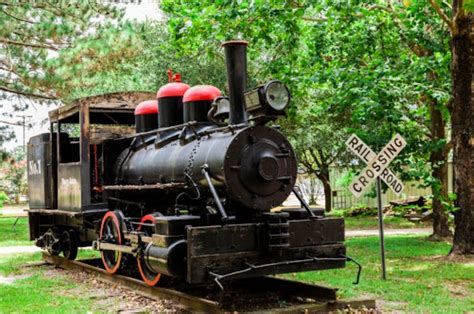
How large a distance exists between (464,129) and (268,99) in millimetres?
5560

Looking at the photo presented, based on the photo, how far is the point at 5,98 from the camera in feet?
75.7

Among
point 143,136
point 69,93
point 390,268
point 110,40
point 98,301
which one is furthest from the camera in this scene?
point 69,93

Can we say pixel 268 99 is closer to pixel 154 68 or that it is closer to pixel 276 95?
pixel 276 95

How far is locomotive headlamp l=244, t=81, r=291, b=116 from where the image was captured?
706 centimetres

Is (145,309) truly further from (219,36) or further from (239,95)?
(219,36)

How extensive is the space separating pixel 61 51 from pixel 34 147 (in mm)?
8482

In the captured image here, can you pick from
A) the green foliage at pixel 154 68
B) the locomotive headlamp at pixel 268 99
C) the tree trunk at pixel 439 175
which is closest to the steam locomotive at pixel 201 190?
the locomotive headlamp at pixel 268 99

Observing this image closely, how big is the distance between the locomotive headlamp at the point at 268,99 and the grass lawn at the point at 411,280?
263 centimetres

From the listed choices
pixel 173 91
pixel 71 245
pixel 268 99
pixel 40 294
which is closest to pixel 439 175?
pixel 173 91

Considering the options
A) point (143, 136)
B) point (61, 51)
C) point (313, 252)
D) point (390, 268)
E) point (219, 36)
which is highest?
point (61, 51)

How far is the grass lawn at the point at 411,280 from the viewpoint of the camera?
758 cm

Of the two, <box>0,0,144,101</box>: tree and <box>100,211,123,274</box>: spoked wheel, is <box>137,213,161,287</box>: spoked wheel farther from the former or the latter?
<box>0,0,144,101</box>: tree

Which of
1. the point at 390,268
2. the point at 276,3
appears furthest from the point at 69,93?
the point at 390,268

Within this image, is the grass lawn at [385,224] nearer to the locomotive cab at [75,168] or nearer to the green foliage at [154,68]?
the green foliage at [154,68]
